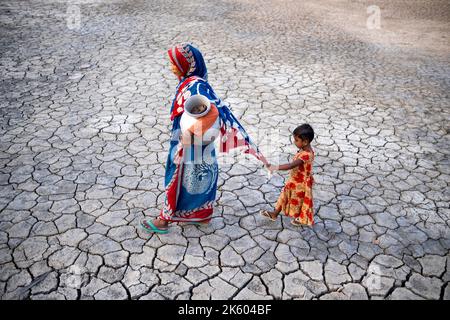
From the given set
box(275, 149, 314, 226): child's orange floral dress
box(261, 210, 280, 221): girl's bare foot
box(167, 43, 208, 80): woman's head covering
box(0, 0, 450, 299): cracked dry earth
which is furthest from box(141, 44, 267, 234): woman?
box(261, 210, 280, 221): girl's bare foot

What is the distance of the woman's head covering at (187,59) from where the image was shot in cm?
283

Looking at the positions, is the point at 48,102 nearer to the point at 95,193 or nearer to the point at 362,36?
the point at 95,193

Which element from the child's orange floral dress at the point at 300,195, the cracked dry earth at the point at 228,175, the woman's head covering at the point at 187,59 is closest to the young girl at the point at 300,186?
the child's orange floral dress at the point at 300,195

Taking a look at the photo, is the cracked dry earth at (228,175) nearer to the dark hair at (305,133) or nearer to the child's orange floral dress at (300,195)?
the child's orange floral dress at (300,195)

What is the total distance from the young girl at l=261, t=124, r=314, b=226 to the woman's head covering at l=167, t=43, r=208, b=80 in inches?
40.9

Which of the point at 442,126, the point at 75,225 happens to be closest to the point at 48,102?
the point at 75,225

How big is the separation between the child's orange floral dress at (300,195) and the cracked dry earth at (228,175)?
21 centimetres

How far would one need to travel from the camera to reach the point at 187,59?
286cm

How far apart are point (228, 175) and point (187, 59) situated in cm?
171

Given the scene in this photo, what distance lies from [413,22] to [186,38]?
26.8ft

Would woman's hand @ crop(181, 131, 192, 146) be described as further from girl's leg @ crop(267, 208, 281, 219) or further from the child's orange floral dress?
girl's leg @ crop(267, 208, 281, 219)
